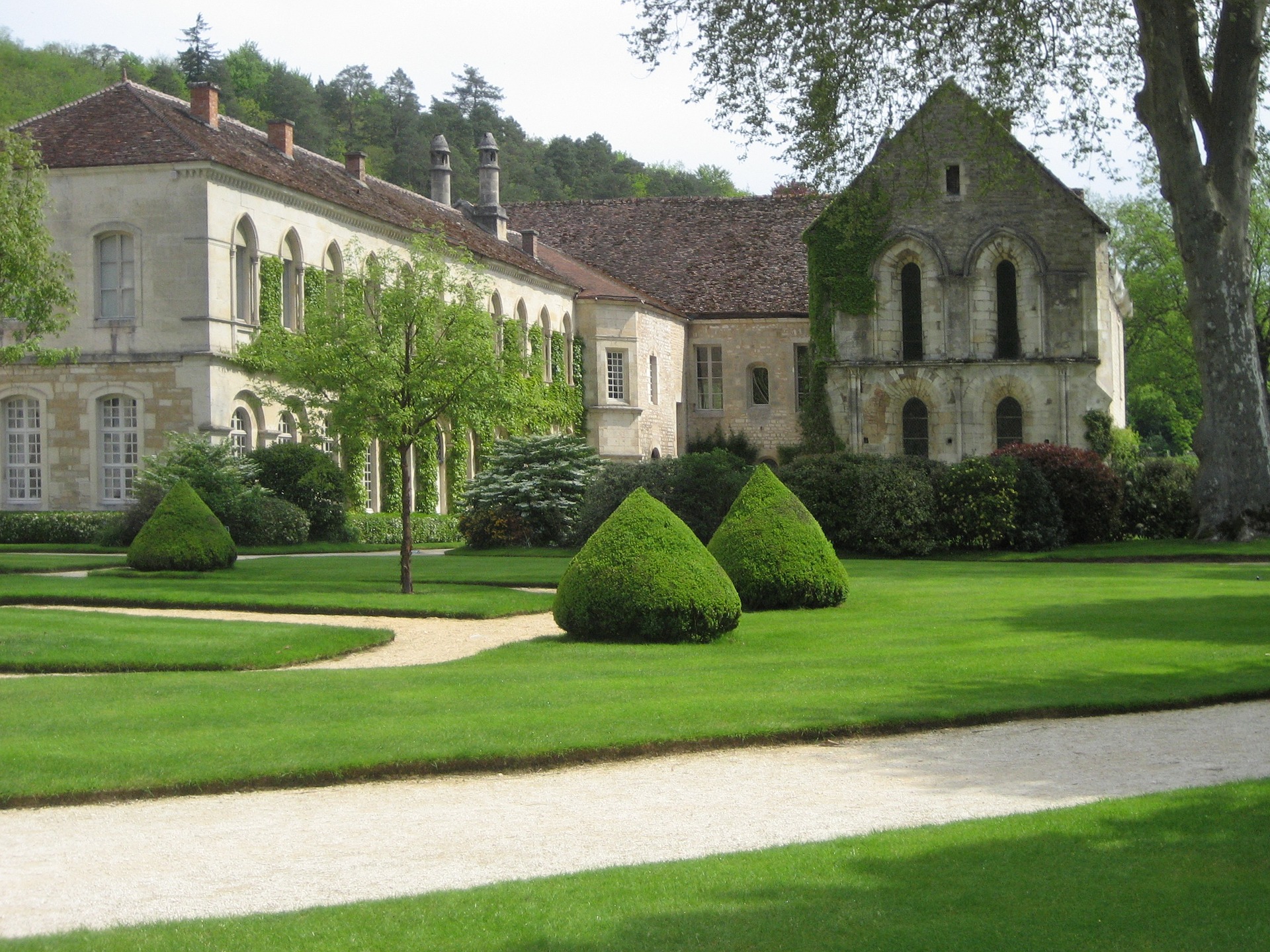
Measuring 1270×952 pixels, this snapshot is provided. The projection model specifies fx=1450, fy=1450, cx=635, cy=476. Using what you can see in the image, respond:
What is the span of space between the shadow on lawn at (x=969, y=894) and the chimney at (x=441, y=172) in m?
48.2

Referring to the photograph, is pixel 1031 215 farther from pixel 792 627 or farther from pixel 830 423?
pixel 792 627

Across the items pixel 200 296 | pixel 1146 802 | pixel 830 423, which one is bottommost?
pixel 1146 802

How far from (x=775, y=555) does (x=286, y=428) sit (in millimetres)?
21454

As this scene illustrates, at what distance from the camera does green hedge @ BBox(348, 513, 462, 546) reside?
36.0 metres

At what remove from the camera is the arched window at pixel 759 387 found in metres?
55.2

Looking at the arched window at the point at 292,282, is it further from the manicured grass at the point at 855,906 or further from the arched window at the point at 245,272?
the manicured grass at the point at 855,906

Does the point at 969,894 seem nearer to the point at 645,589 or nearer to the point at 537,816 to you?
the point at 537,816

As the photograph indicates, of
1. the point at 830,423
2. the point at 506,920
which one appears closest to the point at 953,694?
the point at 506,920

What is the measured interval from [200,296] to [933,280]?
21.6m

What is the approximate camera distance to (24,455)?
35.1 meters

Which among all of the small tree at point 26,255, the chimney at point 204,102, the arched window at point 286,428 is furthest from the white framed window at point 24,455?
the small tree at point 26,255

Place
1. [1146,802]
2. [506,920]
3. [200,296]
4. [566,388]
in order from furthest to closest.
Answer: [566,388] < [200,296] < [1146,802] < [506,920]

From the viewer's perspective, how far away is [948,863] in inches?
256

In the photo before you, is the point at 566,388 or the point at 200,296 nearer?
the point at 200,296
